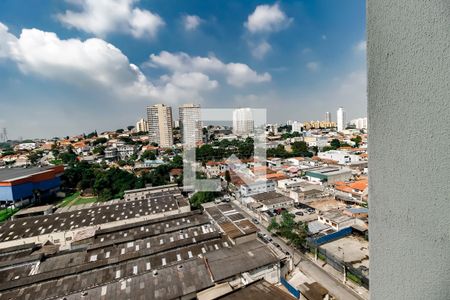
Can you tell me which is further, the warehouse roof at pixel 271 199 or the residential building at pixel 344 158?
the residential building at pixel 344 158

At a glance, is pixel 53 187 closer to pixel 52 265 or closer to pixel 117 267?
pixel 52 265

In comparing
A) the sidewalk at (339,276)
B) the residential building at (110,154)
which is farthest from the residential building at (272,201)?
the residential building at (110,154)

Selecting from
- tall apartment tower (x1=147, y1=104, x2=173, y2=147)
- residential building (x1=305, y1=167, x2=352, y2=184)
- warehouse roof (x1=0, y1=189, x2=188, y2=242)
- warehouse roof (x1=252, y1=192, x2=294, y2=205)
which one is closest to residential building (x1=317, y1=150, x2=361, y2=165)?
residential building (x1=305, y1=167, x2=352, y2=184)

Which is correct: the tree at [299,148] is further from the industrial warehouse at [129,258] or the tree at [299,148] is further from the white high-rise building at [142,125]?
the white high-rise building at [142,125]

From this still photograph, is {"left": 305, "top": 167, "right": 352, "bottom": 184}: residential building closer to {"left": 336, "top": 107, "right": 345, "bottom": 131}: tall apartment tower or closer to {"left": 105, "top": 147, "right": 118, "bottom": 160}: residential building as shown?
{"left": 105, "top": 147, "right": 118, "bottom": 160}: residential building

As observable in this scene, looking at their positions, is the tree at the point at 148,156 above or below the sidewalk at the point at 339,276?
above

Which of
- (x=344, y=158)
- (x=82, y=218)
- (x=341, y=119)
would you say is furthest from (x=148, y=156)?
(x=341, y=119)
